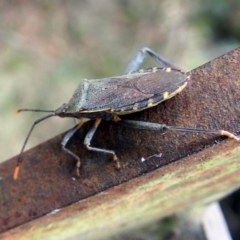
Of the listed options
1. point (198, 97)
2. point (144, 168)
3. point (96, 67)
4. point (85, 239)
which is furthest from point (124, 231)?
point (96, 67)

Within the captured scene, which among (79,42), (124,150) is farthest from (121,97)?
(79,42)

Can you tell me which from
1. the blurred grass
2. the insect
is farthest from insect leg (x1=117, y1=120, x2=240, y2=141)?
the blurred grass

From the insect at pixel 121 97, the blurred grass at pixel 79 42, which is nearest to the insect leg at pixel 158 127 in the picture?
the insect at pixel 121 97

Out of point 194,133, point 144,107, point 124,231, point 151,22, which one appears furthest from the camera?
point 151,22

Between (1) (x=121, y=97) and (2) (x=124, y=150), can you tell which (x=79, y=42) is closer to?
(1) (x=121, y=97)

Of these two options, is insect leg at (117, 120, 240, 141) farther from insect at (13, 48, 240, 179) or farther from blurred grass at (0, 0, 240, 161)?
blurred grass at (0, 0, 240, 161)

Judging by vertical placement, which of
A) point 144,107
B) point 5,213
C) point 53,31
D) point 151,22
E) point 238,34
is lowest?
point 5,213

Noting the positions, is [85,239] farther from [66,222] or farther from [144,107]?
[144,107]
